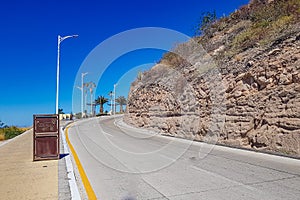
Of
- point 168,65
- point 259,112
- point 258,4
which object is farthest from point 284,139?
point 168,65

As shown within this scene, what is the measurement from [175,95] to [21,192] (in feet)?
52.8

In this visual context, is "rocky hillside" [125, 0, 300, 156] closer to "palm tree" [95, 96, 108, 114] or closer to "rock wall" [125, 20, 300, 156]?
"rock wall" [125, 20, 300, 156]

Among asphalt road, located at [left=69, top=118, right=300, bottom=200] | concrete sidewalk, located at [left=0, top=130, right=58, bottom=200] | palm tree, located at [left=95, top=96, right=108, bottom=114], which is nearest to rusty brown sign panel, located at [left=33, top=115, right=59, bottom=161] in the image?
concrete sidewalk, located at [left=0, top=130, right=58, bottom=200]

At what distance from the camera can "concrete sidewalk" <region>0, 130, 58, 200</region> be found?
17.5 ft

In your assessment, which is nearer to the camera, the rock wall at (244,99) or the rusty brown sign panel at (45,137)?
the rusty brown sign panel at (45,137)

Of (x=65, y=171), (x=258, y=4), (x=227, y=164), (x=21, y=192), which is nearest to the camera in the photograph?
(x=21, y=192)

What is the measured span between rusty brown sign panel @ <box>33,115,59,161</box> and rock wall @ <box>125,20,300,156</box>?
779cm

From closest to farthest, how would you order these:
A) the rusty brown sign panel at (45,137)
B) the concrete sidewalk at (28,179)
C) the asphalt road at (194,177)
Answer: the asphalt road at (194,177)
the concrete sidewalk at (28,179)
the rusty brown sign panel at (45,137)

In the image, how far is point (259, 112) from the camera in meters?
11.3

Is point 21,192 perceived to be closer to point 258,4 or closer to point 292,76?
point 292,76

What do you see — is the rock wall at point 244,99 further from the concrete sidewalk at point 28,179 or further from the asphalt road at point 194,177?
the concrete sidewalk at point 28,179

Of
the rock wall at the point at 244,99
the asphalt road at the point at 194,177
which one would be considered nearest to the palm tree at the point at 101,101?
the rock wall at the point at 244,99

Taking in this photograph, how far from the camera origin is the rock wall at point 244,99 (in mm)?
10031

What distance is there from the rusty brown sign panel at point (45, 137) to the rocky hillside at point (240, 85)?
781cm
